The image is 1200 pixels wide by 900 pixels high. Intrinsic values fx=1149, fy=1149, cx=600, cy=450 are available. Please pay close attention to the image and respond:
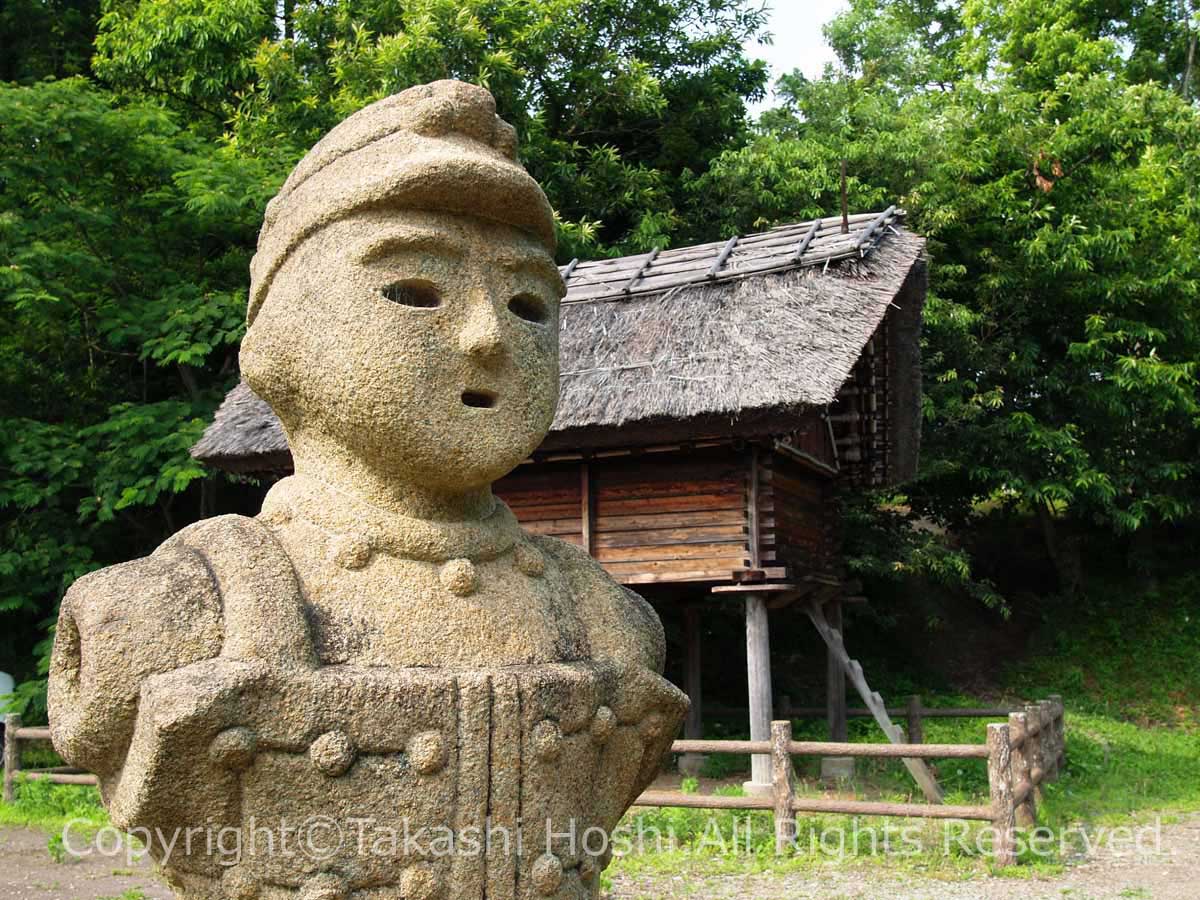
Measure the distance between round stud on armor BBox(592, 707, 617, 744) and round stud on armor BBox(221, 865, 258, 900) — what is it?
3.12 ft

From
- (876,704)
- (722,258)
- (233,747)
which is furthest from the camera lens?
(722,258)

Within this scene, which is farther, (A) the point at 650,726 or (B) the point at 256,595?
(A) the point at 650,726

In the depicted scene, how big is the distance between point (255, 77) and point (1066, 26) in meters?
12.6

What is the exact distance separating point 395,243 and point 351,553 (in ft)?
2.77

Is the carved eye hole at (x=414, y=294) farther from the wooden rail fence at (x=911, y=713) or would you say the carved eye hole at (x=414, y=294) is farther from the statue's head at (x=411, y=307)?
the wooden rail fence at (x=911, y=713)

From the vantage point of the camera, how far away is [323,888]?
2.79m

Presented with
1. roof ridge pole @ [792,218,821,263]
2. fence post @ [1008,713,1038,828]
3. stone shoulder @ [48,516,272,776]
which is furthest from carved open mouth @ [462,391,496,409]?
roof ridge pole @ [792,218,821,263]

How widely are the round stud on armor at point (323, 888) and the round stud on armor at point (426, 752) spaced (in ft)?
0.56

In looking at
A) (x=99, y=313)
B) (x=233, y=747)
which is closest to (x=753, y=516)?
(x=233, y=747)

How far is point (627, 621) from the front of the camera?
3443 mm

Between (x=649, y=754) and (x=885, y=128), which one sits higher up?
(x=885, y=128)

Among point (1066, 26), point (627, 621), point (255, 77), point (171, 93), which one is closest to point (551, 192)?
point (255, 77)

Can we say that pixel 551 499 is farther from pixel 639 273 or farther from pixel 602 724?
pixel 602 724

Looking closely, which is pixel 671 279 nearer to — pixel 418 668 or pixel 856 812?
pixel 856 812
